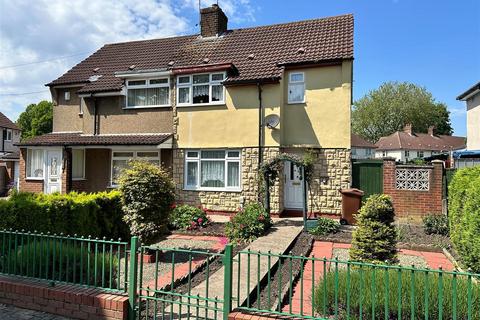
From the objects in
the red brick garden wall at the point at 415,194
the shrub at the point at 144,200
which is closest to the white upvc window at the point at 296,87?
the red brick garden wall at the point at 415,194

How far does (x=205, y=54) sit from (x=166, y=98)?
2830mm

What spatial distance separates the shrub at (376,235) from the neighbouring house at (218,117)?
670cm

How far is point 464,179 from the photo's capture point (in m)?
7.49

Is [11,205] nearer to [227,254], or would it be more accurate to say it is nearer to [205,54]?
[227,254]

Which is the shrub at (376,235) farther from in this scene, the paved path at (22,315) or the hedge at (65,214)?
the hedge at (65,214)

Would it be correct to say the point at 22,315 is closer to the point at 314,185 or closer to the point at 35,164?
the point at 314,185

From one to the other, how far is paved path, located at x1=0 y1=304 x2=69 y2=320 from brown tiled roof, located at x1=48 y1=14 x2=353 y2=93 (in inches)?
394

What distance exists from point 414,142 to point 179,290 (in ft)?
174

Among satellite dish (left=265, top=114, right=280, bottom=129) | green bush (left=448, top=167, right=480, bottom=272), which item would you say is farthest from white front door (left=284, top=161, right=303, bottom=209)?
green bush (left=448, top=167, right=480, bottom=272)

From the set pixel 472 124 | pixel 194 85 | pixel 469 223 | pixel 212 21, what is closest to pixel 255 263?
pixel 469 223

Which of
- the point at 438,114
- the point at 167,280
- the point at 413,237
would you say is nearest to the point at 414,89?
the point at 438,114

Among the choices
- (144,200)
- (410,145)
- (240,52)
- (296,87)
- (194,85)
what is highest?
(240,52)

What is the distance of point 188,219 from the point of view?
1055 cm

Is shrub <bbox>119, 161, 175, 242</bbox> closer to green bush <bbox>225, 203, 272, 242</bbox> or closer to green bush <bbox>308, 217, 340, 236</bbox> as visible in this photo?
green bush <bbox>225, 203, 272, 242</bbox>
